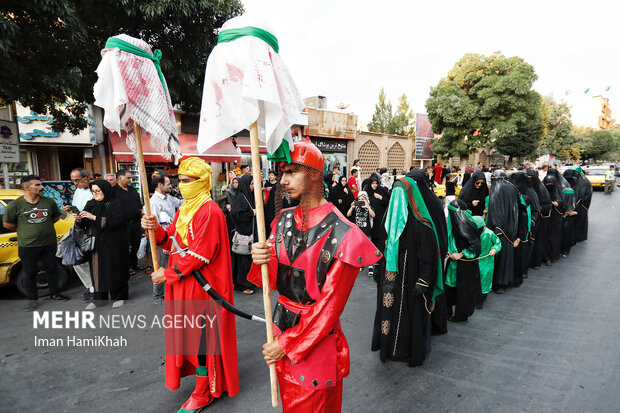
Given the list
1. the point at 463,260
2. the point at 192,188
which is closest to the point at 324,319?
the point at 192,188

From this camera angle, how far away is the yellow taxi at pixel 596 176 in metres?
22.2

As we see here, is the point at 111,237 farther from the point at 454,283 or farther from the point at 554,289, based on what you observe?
the point at 554,289

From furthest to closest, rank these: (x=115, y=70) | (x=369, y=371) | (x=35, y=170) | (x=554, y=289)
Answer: (x=35, y=170) < (x=554, y=289) < (x=369, y=371) < (x=115, y=70)

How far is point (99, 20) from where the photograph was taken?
6.61 meters

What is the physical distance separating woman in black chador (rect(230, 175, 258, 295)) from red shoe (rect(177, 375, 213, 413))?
2.84m

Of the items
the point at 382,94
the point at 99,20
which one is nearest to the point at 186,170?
the point at 99,20

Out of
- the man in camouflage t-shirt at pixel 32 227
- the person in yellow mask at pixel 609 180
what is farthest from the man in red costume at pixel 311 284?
the person in yellow mask at pixel 609 180

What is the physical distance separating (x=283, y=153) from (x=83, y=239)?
4.75 metres

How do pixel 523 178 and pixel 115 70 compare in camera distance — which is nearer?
pixel 115 70

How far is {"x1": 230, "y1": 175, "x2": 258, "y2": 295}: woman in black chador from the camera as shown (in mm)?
5543

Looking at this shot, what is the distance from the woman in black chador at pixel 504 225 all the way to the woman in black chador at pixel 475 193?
41.3 inches

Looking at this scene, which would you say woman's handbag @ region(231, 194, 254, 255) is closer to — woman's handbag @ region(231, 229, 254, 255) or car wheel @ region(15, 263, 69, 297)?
woman's handbag @ region(231, 229, 254, 255)

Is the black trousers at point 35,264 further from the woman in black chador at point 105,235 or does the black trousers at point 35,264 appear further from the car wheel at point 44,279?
the woman in black chador at point 105,235

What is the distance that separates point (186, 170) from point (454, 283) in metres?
3.90
